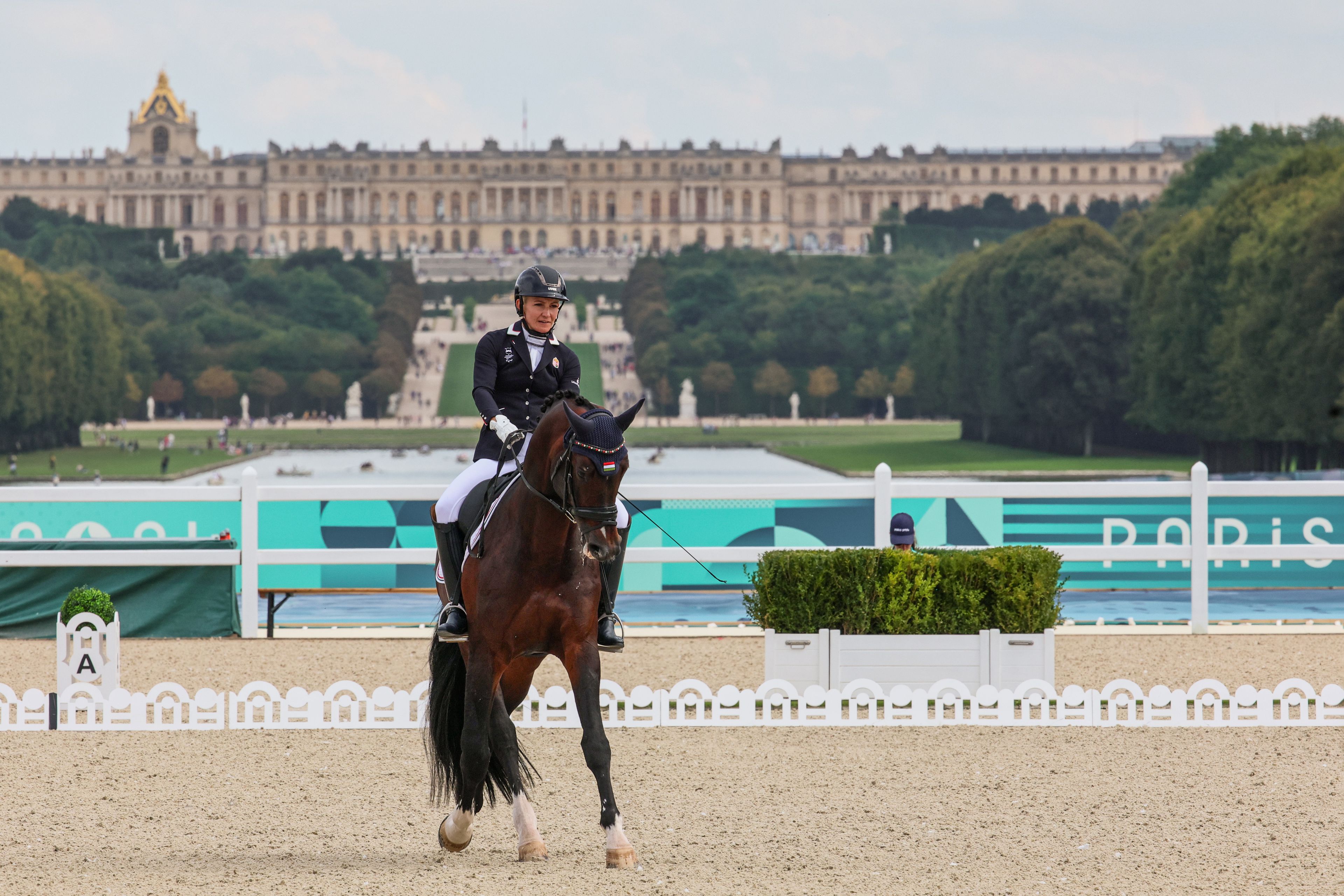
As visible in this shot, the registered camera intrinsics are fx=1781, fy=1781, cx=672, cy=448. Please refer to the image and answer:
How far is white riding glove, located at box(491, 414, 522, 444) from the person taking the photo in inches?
265

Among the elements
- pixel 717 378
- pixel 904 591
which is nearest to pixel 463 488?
pixel 904 591

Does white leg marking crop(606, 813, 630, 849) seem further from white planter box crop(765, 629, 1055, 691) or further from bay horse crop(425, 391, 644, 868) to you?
white planter box crop(765, 629, 1055, 691)

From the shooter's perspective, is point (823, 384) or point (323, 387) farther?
point (823, 384)

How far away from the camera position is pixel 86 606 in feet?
31.7

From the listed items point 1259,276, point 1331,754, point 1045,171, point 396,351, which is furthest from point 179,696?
point 1045,171

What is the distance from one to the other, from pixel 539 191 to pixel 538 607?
151022mm

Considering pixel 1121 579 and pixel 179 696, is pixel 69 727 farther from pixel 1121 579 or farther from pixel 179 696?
pixel 1121 579

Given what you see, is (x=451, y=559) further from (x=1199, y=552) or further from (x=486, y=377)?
(x=1199, y=552)

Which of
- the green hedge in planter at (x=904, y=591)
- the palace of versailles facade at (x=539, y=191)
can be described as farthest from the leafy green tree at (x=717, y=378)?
the green hedge in planter at (x=904, y=591)

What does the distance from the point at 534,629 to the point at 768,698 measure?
3.09 m

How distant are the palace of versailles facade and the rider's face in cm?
14231

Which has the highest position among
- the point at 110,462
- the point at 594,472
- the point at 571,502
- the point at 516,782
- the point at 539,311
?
the point at 539,311

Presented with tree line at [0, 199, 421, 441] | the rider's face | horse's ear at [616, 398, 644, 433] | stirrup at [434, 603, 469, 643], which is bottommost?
stirrup at [434, 603, 469, 643]

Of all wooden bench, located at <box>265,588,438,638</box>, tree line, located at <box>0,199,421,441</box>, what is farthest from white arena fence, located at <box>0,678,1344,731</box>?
tree line, located at <box>0,199,421,441</box>
